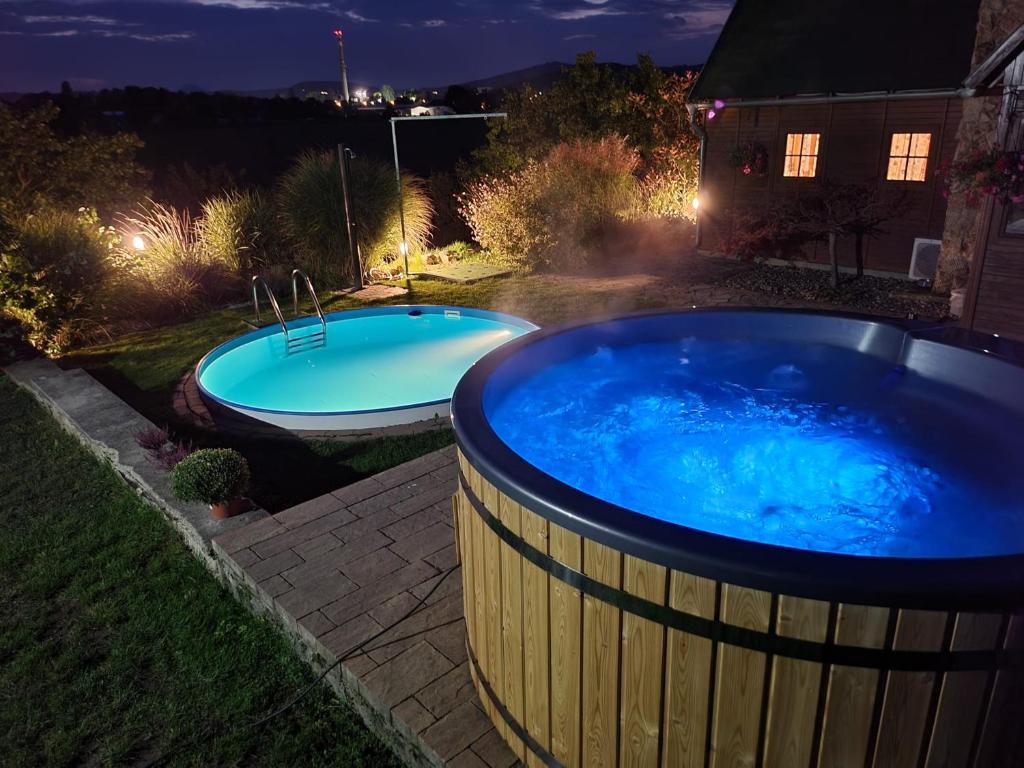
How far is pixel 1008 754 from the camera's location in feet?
5.74

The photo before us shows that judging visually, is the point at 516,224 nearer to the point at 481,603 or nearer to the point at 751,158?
the point at 751,158

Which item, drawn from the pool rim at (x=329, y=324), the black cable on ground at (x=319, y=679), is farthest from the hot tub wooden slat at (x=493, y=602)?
the pool rim at (x=329, y=324)

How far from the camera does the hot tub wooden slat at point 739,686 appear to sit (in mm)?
1628

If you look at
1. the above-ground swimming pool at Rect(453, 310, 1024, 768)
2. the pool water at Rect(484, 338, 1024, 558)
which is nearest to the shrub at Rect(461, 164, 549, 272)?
A: the pool water at Rect(484, 338, 1024, 558)

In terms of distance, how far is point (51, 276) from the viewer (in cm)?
743

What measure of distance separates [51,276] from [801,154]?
10.5m

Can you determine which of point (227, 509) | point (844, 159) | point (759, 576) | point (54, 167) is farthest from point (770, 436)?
point (54, 167)

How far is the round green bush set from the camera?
3916mm

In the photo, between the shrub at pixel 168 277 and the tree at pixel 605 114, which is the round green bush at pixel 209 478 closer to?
the shrub at pixel 168 277

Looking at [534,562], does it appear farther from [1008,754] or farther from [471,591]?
[1008,754]

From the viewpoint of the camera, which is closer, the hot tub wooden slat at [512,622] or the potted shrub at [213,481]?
the hot tub wooden slat at [512,622]

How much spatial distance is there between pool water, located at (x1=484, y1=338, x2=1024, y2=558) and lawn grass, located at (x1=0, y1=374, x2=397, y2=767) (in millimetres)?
1524

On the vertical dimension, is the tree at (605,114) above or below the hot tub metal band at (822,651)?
above

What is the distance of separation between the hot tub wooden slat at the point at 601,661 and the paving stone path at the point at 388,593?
0.48 meters
